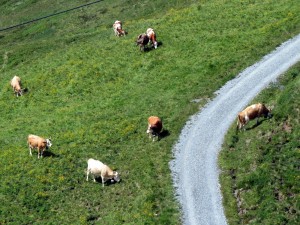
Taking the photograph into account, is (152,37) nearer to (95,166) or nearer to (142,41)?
(142,41)

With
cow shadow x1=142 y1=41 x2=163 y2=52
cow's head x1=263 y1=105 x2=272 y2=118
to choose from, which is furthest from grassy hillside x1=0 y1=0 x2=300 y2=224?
cow's head x1=263 y1=105 x2=272 y2=118

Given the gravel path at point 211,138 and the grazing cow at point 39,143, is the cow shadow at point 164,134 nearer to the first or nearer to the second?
the gravel path at point 211,138

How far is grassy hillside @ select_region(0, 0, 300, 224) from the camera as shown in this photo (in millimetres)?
35750

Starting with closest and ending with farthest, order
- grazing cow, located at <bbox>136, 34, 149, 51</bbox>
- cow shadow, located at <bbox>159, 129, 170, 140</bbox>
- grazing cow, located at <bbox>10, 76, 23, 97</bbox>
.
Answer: cow shadow, located at <bbox>159, 129, 170, 140</bbox>, grazing cow, located at <bbox>10, 76, 23, 97</bbox>, grazing cow, located at <bbox>136, 34, 149, 51</bbox>

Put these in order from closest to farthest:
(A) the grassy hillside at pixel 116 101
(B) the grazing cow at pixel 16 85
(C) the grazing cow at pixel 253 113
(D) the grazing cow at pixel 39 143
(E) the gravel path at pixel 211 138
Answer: (E) the gravel path at pixel 211 138 < (A) the grassy hillside at pixel 116 101 < (C) the grazing cow at pixel 253 113 < (D) the grazing cow at pixel 39 143 < (B) the grazing cow at pixel 16 85

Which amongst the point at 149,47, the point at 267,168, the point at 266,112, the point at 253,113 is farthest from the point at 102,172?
the point at 149,47

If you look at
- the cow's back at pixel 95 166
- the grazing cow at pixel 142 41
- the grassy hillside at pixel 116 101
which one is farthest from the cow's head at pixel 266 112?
the grazing cow at pixel 142 41

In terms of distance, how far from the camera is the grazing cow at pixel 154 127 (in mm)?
41844

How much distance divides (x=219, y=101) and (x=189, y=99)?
9.88ft

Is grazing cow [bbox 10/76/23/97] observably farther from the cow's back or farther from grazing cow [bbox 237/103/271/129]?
grazing cow [bbox 237/103/271/129]

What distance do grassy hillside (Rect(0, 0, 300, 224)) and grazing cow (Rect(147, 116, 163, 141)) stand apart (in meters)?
0.80

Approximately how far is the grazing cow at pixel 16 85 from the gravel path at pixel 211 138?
2175 centimetres

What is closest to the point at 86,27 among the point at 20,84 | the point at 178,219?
the point at 20,84

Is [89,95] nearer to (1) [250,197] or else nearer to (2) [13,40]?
(1) [250,197]
